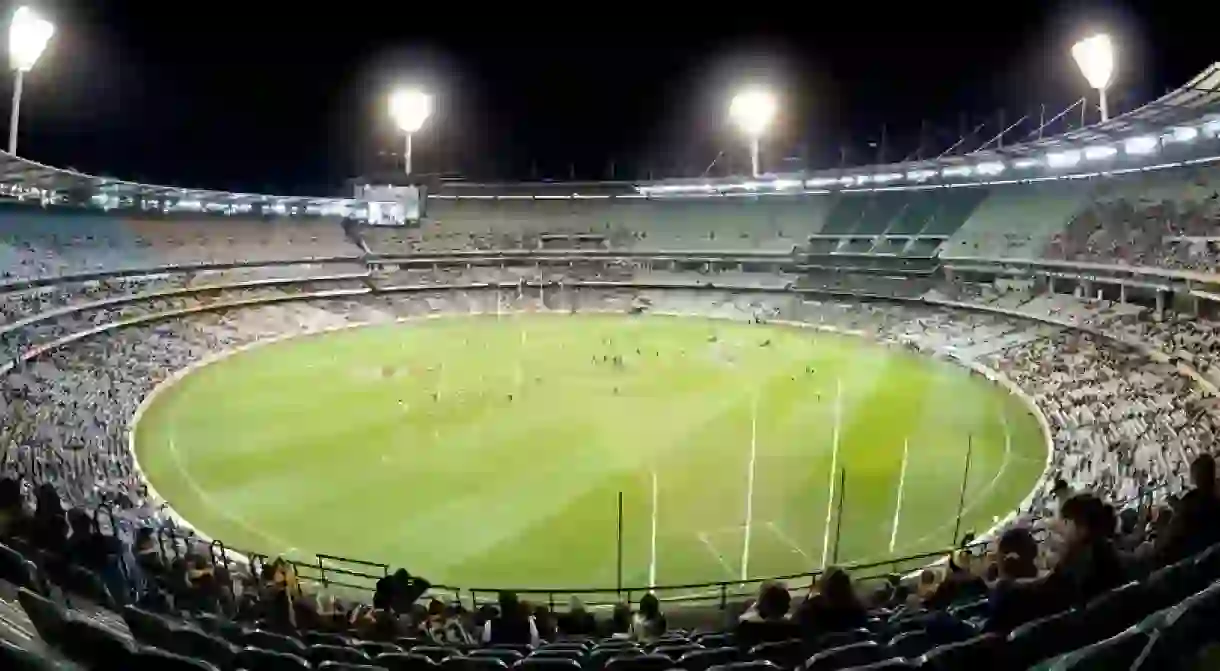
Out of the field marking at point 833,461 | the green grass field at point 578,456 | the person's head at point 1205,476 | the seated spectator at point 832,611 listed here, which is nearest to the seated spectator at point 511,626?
the seated spectator at point 832,611

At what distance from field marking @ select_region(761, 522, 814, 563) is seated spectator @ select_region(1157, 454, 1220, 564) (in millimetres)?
9563

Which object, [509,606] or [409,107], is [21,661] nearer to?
[509,606]

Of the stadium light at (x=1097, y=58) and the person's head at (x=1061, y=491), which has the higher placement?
the stadium light at (x=1097, y=58)

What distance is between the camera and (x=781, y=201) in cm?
6069

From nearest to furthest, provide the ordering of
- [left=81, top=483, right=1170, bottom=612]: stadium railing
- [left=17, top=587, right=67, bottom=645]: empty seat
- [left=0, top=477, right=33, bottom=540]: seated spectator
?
[left=17, top=587, right=67, bottom=645]: empty seat → [left=0, top=477, right=33, bottom=540]: seated spectator → [left=81, top=483, right=1170, bottom=612]: stadium railing

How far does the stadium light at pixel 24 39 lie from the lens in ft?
118

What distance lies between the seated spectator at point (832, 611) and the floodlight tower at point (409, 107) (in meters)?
54.1

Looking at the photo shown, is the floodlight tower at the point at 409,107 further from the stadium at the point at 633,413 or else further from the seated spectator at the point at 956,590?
the seated spectator at the point at 956,590

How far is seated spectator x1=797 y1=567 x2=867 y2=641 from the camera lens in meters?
7.93

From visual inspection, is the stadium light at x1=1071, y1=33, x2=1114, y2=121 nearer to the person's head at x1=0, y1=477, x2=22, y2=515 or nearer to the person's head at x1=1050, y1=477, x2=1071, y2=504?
the person's head at x1=1050, y1=477, x2=1071, y2=504

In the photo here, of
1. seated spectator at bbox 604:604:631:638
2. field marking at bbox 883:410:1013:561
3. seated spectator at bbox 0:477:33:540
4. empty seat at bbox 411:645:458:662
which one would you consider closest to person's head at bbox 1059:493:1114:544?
seated spectator at bbox 604:604:631:638

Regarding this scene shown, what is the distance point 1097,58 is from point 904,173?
513 inches

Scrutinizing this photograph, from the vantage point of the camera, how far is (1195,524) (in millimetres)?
7438

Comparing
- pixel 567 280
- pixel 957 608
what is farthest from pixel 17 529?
pixel 567 280
